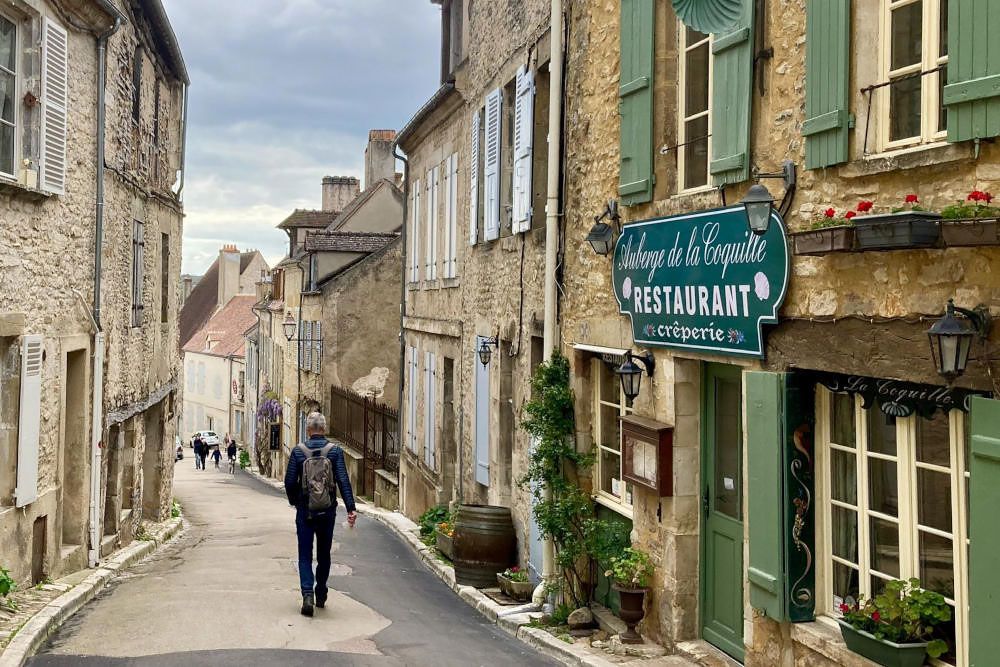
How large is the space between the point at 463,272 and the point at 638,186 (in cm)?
604

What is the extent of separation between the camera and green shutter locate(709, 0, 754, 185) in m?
5.80

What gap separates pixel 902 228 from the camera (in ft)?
14.0

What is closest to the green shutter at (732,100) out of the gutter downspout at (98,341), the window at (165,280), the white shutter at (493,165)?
the white shutter at (493,165)

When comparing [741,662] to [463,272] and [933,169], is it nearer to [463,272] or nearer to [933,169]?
[933,169]

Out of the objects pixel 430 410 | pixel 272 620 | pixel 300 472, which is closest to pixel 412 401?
A: pixel 430 410

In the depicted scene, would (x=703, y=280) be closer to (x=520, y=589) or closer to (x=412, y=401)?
(x=520, y=589)

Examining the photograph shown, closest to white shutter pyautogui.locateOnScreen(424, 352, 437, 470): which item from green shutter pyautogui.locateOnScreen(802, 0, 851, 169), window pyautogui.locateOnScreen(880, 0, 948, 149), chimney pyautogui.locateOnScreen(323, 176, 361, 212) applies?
green shutter pyautogui.locateOnScreen(802, 0, 851, 169)

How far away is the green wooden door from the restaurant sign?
0.41 m

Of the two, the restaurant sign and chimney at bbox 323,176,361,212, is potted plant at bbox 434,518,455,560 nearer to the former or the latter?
the restaurant sign

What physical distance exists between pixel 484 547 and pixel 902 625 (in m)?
5.72

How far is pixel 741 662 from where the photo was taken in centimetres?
639

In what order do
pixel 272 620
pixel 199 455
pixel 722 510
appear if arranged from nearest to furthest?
pixel 722 510 < pixel 272 620 < pixel 199 455

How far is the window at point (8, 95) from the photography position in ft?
28.0

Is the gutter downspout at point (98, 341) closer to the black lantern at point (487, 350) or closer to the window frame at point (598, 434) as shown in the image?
the black lantern at point (487, 350)
